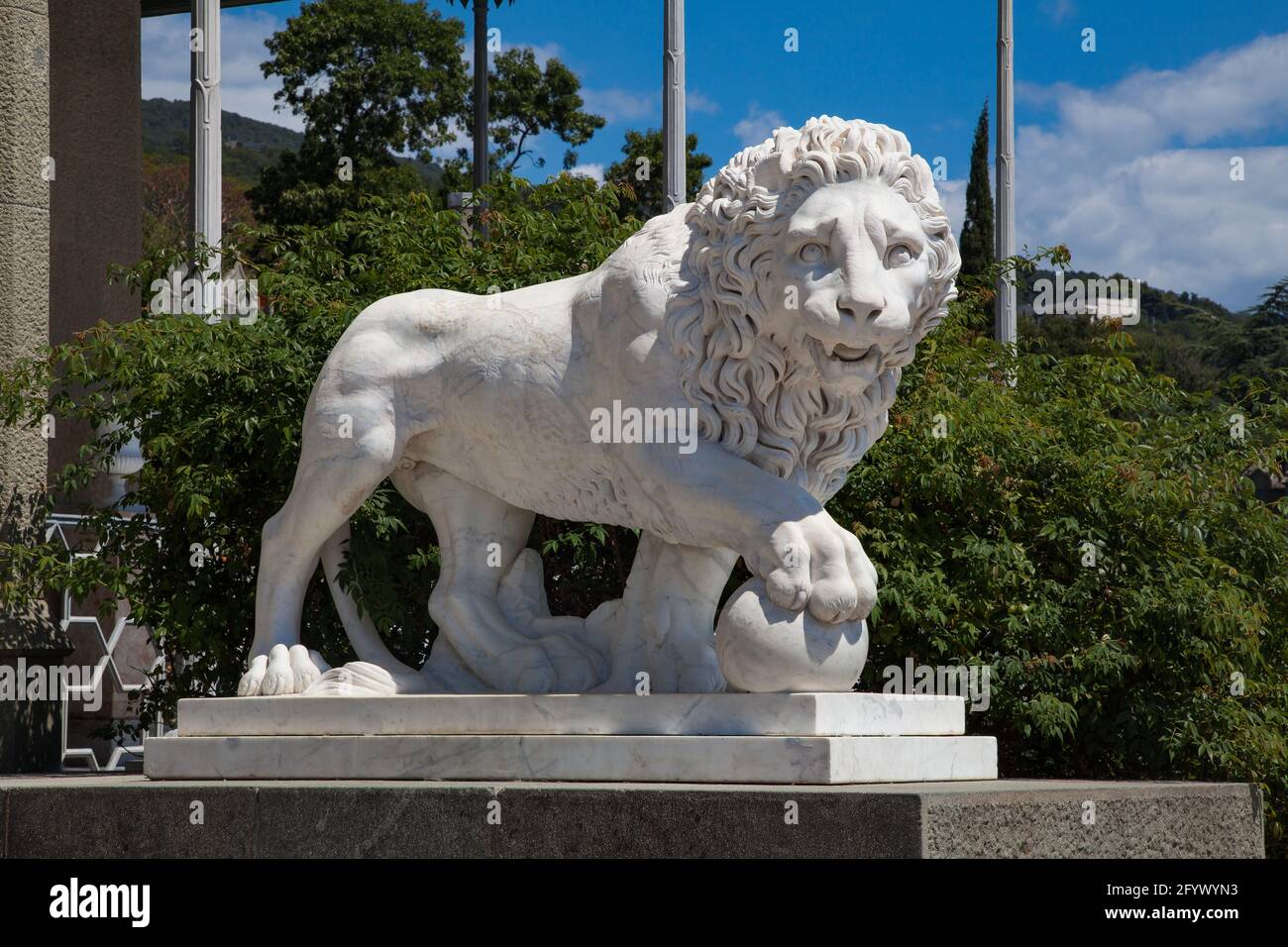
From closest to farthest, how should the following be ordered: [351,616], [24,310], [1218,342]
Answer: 1. [351,616]
2. [24,310]
3. [1218,342]

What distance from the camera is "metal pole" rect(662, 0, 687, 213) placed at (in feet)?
61.3

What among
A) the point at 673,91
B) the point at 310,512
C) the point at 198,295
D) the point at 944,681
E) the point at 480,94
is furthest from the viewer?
the point at 480,94

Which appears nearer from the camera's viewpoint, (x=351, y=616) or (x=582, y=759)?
(x=582, y=759)

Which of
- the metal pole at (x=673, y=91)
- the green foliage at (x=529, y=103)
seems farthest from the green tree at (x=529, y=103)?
the metal pole at (x=673, y=91)

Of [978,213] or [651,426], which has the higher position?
[978,213]

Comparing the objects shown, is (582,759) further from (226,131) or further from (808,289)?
(226,131)

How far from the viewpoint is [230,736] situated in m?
5.75

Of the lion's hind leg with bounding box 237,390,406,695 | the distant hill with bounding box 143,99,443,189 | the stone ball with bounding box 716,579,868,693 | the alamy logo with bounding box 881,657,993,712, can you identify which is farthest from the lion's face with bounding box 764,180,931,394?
the distant hill with bounding box 143,99,443,189

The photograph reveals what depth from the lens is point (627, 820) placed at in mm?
4844

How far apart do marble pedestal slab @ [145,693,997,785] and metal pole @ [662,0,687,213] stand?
13513 millimetres

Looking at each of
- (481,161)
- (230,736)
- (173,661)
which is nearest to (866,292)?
(230,736)

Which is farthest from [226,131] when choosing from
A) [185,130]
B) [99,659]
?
[99,659]

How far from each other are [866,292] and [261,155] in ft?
198

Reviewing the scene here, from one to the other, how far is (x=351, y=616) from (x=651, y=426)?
1527 mm
